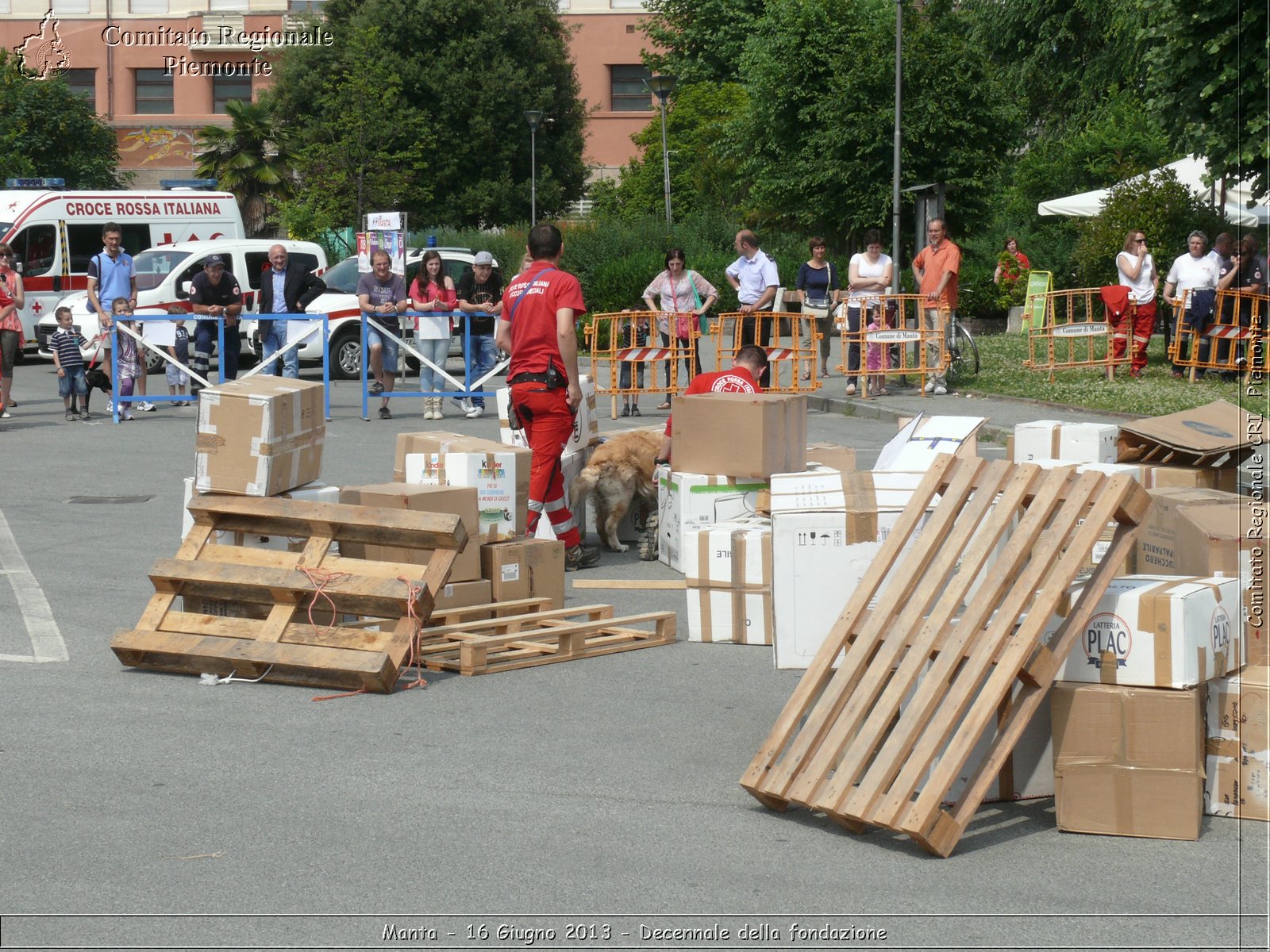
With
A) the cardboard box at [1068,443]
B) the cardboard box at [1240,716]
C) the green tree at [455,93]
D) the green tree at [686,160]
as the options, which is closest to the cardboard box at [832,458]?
the cardboard box at [1068,443]

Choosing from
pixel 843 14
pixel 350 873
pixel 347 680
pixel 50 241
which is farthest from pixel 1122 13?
pixel 350 873

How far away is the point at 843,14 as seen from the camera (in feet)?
99.0

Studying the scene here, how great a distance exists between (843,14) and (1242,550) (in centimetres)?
2595

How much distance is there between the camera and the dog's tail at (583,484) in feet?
32.8

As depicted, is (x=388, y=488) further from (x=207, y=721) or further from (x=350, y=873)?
(x=350, y=873)

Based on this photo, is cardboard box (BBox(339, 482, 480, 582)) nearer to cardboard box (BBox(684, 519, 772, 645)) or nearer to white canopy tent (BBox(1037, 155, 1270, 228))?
cardboard box (BBox(684, 519, 772, 645))

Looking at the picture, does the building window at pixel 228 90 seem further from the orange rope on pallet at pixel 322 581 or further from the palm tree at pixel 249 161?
the orange rope on pallet at pixel 322 581

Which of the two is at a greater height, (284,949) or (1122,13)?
(1122,13)

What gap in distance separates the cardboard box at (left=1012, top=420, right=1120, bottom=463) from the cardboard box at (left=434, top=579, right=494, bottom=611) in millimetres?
2977

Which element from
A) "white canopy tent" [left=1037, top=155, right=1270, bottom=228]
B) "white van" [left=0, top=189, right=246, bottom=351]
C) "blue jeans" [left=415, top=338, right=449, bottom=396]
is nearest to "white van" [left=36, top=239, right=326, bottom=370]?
"white van" [left=0, top=189, right=246, bottom=351]

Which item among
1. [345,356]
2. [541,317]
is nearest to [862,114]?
[345,356]

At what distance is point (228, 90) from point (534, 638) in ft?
192

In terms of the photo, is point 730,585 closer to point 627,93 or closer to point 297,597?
point 297,597

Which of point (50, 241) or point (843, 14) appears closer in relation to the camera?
point (50, 241)
